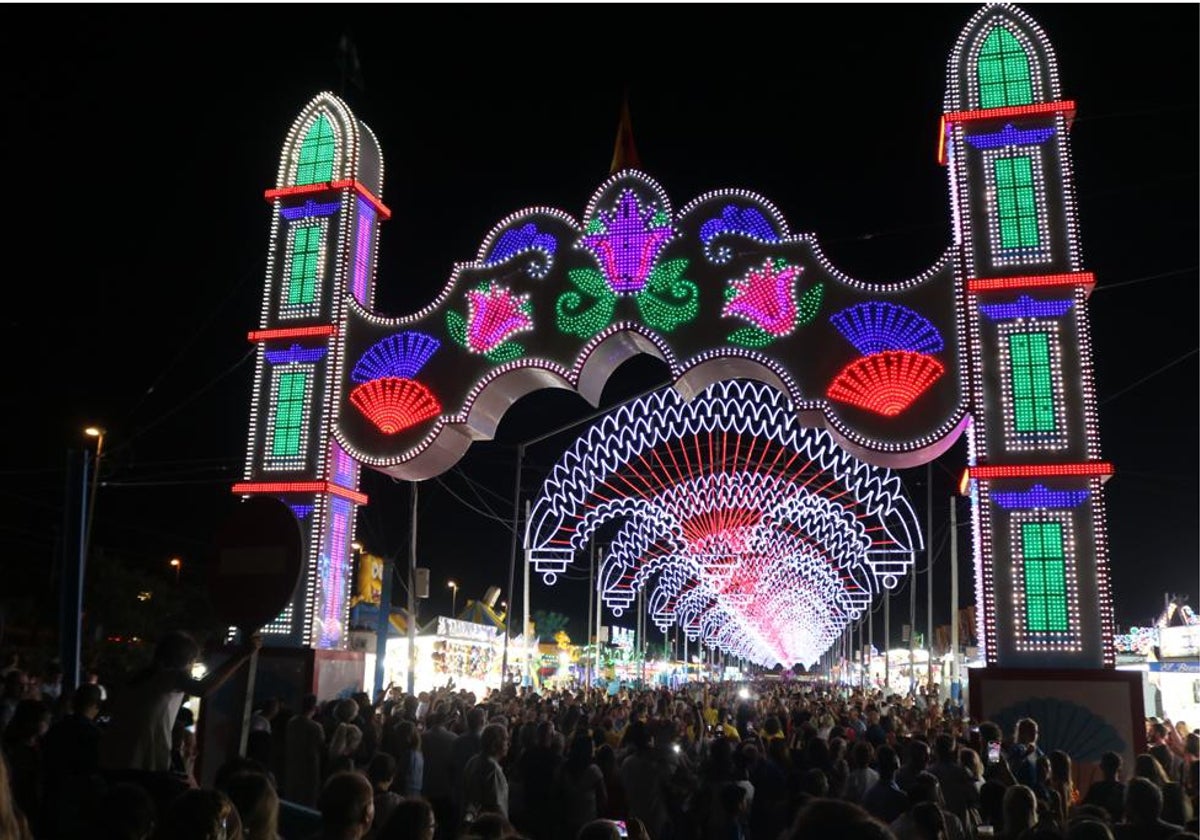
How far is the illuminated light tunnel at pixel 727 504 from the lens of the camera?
2214cm

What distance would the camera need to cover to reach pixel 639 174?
19750mm

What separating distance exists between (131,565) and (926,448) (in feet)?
177

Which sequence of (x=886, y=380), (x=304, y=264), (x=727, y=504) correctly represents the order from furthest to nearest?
(x=727, y=504) → (x=304, y=264) → (x=886, y=380)

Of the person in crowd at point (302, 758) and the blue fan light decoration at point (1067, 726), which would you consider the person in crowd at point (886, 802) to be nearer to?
the person in crowd at point (302, 758)

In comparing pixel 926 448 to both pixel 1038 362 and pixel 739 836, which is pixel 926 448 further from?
pixel 739 836

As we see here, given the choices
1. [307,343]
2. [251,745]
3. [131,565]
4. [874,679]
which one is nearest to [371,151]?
[307,343]

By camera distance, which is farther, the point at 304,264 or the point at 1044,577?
the point at 304,264

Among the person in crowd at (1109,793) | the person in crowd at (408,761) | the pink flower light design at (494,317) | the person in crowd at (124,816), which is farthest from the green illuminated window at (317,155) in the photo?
the person in crowd at (124,816)

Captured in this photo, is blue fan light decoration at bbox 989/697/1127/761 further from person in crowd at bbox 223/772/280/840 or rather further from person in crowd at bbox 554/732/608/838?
person in crowd at bbox 223/772/280/840

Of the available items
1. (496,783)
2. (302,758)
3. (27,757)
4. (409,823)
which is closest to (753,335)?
(302,758)

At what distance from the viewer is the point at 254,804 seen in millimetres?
4891

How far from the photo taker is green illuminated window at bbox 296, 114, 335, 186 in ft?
70.2

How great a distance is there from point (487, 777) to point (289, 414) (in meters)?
12.9

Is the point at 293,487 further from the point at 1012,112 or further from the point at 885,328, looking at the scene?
the point at 1012,112
